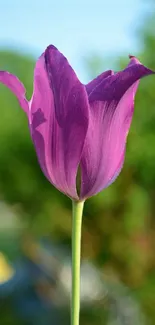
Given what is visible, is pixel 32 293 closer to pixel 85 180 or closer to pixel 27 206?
pixel 27 206

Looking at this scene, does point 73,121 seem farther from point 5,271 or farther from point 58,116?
point 5,271

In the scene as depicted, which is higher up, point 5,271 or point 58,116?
point 58,116

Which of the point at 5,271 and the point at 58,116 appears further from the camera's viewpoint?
the point at 5,271

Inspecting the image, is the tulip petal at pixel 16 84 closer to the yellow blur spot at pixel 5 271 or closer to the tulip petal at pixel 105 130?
the tulip petal at pixel 105 130

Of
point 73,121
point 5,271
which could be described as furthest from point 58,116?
point 5,271

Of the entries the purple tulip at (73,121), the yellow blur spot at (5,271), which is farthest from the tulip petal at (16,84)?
the yellow blur spot at (5,271)

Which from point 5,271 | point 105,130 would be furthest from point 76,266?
point 5,271

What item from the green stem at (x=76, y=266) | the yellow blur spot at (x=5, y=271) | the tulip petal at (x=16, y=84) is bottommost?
the yellow blur spot at (x=5, y=271)

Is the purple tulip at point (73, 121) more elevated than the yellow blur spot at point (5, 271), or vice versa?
the purple tulip at point (73, 121)
